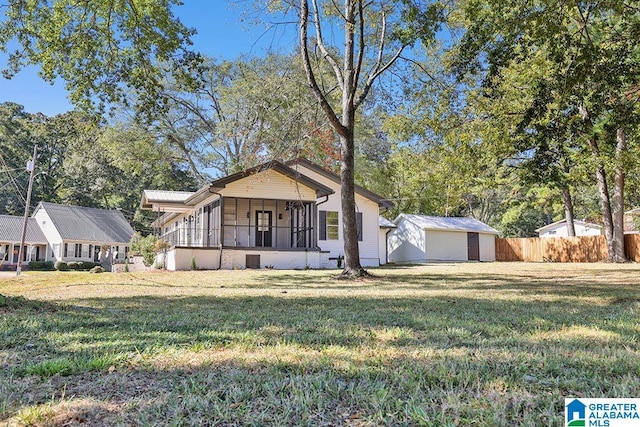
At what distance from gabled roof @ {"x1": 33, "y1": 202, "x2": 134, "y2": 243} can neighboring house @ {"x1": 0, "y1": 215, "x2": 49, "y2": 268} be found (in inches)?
79.4

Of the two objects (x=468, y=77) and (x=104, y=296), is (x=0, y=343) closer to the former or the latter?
(x=104, y=296)

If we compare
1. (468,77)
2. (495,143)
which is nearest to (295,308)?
(468,77)

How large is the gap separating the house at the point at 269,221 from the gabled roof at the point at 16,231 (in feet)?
65.8

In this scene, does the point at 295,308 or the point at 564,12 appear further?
the point at 564,12

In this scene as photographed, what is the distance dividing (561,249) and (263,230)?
1816cm

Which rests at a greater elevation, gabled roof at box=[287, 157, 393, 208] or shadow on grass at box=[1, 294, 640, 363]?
gabled roof at box=[287, 157, 393, 208]

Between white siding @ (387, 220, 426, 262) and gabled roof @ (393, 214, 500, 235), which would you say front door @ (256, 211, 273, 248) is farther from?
white siding @ (387, 220, 426, 262)

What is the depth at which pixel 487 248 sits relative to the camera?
103 feet

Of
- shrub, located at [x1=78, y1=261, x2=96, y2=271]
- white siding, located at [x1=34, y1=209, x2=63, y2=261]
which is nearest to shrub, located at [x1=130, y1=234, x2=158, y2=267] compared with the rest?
shrub, located at [x1=78, y1=261, x2=96, y2=271]

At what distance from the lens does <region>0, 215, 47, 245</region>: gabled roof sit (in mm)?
35281

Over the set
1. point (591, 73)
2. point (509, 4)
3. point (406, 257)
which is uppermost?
point (509, 4)

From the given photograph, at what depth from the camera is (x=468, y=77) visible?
38.5ft

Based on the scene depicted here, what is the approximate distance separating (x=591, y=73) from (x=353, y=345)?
663cm

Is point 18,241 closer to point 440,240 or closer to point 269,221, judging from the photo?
point 269,221
